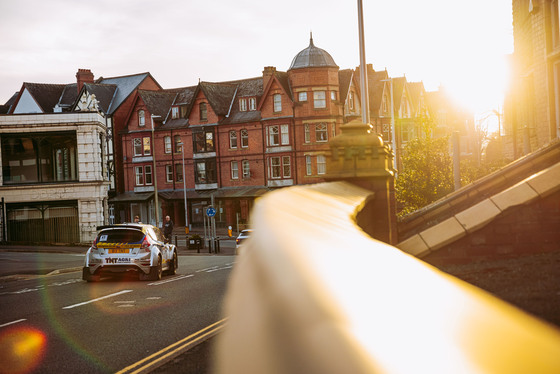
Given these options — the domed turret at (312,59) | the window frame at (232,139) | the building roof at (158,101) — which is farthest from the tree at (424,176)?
the building roof at (158,101)

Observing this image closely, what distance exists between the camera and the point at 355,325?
104cm

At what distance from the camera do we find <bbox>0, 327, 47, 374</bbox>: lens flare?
7.47 m

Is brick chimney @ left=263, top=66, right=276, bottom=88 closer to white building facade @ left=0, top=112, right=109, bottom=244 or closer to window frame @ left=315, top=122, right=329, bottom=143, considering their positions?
window frame @ left=315, top=122, right=329, bottom=143

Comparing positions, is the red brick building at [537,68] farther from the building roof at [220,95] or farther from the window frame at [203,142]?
the window frame at [203,142]

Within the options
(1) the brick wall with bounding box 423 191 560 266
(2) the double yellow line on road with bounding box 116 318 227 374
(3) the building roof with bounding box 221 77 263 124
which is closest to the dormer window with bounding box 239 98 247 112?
(3) the building roof with bounding box 221 77 263 124

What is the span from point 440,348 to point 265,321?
29 centimetres

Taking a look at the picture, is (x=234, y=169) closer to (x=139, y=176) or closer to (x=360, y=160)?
(x=139, y=176)

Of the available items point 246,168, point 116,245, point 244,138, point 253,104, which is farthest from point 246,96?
point 116,245

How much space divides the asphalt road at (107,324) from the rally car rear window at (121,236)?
50.8 inches

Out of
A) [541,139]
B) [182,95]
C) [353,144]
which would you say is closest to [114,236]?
[353,144]

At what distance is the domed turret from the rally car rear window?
4298cm

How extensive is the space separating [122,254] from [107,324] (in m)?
7.42

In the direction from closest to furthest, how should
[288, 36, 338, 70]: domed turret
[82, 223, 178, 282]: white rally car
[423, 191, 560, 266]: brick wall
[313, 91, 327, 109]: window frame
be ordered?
[423, 191, 560, 266]: brick wall → [82, 223, 178, 282]: white rally car → [288, 36, 338, 70]: domed turret → [313, 91, 327, 109]: window frame

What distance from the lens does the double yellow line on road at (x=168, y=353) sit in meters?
7.33
